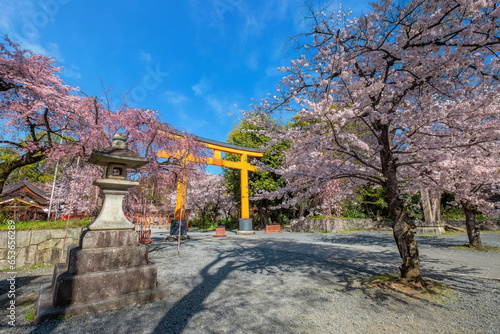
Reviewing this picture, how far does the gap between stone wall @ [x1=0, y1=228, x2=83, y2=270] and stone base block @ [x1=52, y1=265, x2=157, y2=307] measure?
11.4 ft

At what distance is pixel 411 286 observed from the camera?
3.98 metres

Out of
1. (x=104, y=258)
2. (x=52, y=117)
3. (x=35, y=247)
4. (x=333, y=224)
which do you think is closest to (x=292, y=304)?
(x=104, y=258)

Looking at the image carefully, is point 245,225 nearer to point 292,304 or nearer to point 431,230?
point 431,230

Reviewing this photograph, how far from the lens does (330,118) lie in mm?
3807

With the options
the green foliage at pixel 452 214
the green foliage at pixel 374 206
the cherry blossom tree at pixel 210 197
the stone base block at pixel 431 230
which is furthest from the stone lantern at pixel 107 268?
the green foliage at pixel 452 214

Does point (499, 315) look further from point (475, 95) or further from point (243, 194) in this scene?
point (243, 194)

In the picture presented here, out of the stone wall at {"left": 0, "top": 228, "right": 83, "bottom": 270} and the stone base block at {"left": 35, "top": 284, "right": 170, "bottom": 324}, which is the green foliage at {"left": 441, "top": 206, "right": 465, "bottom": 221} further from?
the stone wall at {"left": 0, "top": 228, "right": 83, "bottom": 270}

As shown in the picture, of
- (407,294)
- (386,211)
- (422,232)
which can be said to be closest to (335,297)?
(407,294)

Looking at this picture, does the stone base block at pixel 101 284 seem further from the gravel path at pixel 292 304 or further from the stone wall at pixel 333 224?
the stone wall at pixel 333 224

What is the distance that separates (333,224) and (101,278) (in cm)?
1482

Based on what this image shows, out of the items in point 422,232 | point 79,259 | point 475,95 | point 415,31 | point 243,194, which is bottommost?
point 422,232

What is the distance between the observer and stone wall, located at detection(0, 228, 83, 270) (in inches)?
207

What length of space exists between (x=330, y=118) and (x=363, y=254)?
A: 5.62m

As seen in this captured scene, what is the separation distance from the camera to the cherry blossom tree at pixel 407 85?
131 inches
